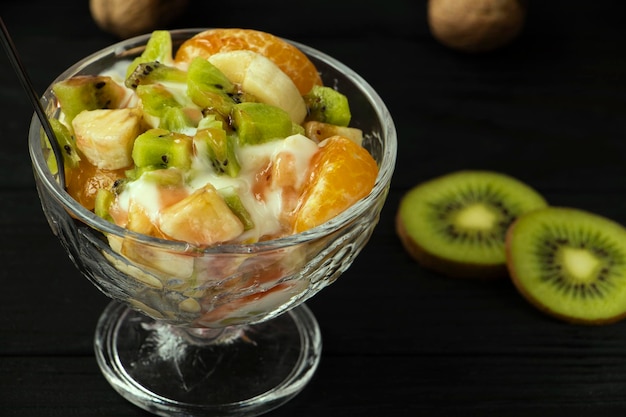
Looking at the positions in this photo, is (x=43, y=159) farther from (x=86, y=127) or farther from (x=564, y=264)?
(x=564, y=264)

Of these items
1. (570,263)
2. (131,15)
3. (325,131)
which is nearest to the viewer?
(325,131)

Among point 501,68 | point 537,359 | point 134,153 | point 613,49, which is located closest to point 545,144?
point 501,68

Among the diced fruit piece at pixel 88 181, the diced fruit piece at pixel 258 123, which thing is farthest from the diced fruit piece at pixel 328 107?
the diced fruit piece at pixel 88 181

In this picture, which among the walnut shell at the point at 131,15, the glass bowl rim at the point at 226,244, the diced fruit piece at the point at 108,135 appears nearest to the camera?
the glass bowl rim at the point at 226,244

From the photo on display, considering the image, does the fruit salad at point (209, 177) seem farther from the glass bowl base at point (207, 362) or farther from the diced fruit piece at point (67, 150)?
the glass bowl base at point (207, 362)

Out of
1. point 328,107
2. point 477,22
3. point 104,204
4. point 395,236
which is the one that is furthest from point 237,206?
point 477,22

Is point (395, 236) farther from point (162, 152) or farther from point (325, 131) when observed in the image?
point (162, 152)

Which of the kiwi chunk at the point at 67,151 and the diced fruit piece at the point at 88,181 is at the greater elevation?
the kiwi chunk at the point at 67,151
